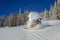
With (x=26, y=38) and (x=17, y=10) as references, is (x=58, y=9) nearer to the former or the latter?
(x=17, y=10)

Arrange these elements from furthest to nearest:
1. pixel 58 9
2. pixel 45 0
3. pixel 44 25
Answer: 1. pixel 45 0
2. pixel 58 9
3. pixel 44 25

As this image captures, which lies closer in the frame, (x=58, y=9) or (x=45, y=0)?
(x=58, y=9)

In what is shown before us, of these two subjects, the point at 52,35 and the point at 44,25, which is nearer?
the point at 52,35

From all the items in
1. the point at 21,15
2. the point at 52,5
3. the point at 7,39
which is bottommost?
the point at 7,39

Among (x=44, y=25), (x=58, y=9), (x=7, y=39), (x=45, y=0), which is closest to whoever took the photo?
(x=7, y=39)

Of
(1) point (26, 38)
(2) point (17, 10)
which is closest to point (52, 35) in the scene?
(1) point (26, 38)

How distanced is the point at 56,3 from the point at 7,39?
1382 millimetres

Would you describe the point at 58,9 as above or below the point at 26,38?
above

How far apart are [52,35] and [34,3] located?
124 cm

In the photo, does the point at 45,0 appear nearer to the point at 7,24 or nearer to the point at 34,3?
the point at 34,3

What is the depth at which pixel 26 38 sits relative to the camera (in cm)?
136

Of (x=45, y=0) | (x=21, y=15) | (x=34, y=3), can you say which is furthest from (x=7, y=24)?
(x=45, y=0)

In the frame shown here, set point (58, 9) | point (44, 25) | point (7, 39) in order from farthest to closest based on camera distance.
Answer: point (58, 9) < point (44, 25) < point (7, 39)

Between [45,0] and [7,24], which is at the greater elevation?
[45,0]
